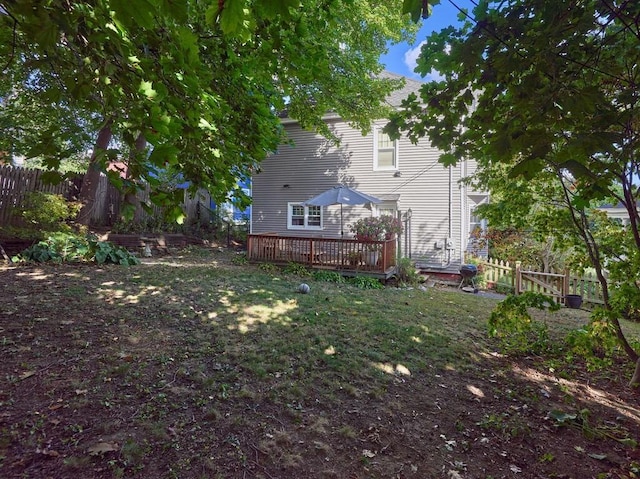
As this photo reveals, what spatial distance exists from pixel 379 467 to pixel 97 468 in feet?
5.63

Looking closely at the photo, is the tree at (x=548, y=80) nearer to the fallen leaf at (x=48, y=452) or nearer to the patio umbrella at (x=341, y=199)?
the fallen leaf at (x=48, y=452)

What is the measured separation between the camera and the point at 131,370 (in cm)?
313

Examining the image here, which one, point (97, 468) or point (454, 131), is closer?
point (97, 468)

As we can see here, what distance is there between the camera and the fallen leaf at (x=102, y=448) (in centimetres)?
210

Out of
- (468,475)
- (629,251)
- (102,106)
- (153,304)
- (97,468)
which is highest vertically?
(102,106)

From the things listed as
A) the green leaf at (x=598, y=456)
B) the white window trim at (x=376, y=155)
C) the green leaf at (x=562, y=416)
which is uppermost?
the white window trim at (x=376, y=155)

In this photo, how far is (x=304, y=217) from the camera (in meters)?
14.0

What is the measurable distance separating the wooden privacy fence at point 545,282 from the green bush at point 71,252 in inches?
400

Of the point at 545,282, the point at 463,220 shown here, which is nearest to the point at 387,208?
the point at 463,220

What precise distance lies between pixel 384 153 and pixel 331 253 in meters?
5.35

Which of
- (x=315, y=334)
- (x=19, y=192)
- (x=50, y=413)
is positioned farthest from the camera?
(x=19, y=192)

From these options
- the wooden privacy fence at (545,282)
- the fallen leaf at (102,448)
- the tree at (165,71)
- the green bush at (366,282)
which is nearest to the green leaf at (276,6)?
the tree at (165,71)

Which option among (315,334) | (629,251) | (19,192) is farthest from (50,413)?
(19,192)

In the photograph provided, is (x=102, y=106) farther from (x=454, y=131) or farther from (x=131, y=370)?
(x=454, y=131)
